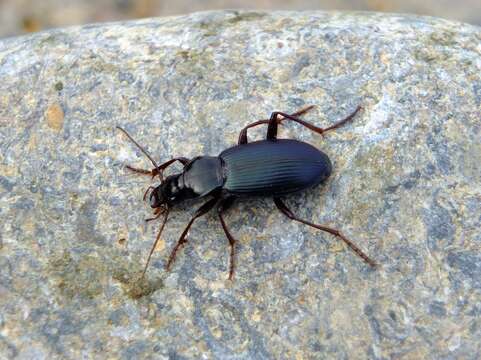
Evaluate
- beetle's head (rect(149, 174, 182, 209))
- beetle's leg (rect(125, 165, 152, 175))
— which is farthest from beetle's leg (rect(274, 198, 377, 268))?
beetle's leg (rect(125, 165, 152, 175))

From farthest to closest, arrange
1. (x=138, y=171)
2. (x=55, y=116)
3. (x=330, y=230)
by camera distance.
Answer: (x=55, y=116), (x=138, y=171), (x=330, y=230)

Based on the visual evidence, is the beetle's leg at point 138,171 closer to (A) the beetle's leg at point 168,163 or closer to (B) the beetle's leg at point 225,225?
(A) the beetle's leg at point 168,163

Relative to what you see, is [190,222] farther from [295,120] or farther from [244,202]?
[295,120]

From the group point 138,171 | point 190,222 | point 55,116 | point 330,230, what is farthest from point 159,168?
point 330,230

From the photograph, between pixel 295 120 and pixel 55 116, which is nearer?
pixel 295 120

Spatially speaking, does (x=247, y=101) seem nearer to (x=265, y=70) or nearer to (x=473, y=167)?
(x=265, y=70)

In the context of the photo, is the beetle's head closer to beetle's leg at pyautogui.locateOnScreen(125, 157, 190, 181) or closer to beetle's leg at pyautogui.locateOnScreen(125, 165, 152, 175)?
beetle's leg at pyautogui.locateOnScreen(125, 157, 190, 181)

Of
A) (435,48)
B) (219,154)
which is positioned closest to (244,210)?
(219,154)
